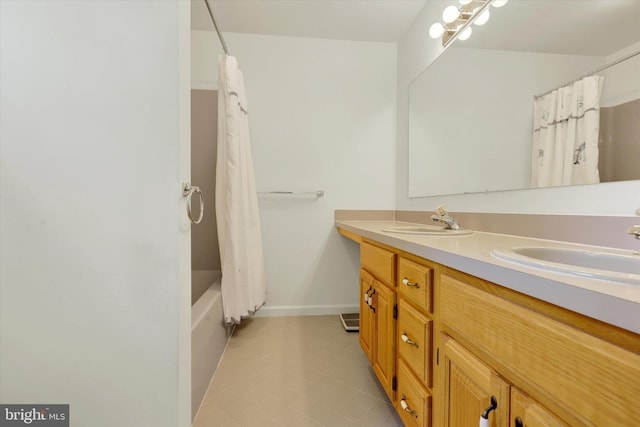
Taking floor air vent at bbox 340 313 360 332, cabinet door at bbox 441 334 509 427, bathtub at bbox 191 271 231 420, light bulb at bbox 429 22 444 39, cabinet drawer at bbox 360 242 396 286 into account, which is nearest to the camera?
cabinet door at bbox 441 334 509 427

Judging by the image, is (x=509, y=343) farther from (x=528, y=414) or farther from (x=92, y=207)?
(x=92, y=207)

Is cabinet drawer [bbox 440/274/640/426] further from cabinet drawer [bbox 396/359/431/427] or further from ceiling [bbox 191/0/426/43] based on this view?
ceiling [bbox 191/0/426/43]

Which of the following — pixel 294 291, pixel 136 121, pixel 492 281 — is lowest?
pixel 294 291

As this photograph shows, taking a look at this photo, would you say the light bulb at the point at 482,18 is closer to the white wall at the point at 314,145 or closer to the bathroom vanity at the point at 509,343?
the white wall at the point at 314,145

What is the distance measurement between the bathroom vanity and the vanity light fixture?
1120 mm

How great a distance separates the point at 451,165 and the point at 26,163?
1794 millimetres

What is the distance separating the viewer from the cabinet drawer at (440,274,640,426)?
0.35 m

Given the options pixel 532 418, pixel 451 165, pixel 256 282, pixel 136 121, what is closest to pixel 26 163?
pixel 136 121

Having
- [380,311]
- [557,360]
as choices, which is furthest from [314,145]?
[557,360]

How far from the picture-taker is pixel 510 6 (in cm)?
120

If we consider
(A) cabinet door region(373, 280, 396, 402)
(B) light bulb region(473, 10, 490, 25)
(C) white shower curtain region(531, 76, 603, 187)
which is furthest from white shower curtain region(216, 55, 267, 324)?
(C) white shower curtain region(531, 76, 603, 187)

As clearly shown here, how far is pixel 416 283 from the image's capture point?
2.99ft

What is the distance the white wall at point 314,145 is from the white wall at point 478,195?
13 cm

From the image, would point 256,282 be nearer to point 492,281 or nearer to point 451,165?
point 451,165
